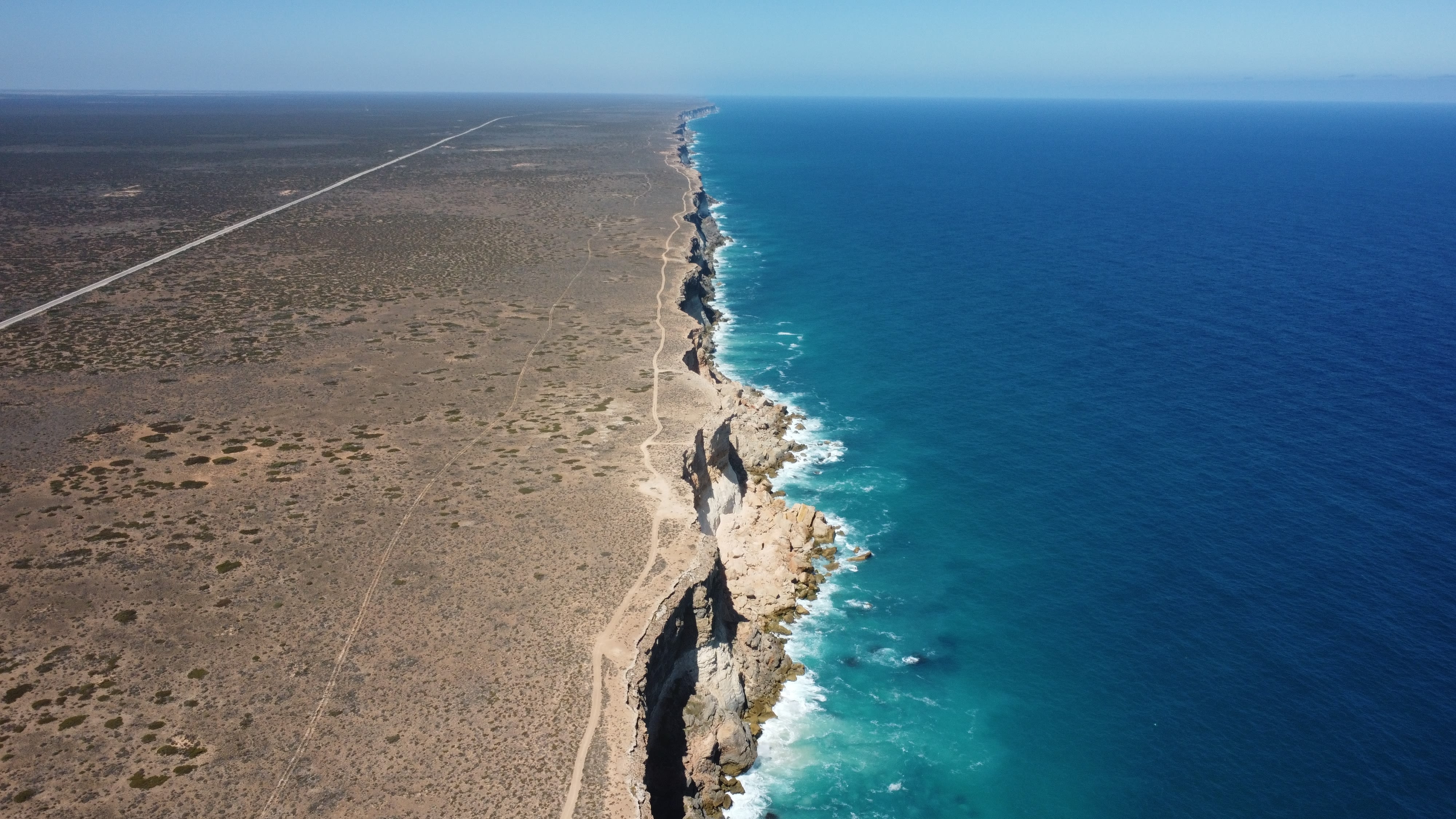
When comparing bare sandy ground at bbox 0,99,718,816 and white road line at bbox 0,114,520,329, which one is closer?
bare sandy ground at bbox 0,99,718,816

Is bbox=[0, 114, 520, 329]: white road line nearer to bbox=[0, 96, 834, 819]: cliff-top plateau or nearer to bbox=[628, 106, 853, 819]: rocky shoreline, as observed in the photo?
bbox=[0, 96, 834, 819]: cliff-top plateau

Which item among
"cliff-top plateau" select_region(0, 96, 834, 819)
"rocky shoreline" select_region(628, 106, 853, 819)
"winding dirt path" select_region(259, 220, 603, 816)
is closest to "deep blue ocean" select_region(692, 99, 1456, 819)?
"rocky shoreline" select_region(628, 106, 853, 819)

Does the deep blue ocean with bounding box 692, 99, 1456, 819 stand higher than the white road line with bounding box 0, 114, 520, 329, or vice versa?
the white road line with bounding box 0, 114, 520, 329

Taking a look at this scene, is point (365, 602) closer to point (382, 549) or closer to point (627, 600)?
point (382, 549)

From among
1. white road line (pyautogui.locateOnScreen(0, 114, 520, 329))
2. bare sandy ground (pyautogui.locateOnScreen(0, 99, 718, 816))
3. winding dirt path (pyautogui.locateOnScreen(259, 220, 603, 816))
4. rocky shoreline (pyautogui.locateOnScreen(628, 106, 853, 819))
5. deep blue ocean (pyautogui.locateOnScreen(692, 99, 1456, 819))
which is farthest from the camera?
white road line (pyautogui.locateOnScreen(0, 114, 520, 329))

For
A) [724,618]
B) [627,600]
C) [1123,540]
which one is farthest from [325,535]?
[1123,540]

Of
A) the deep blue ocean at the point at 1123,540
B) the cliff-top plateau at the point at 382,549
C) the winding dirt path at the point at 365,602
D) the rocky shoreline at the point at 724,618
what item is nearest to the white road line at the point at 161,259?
the cliff-top plateau at the point at 382,549
